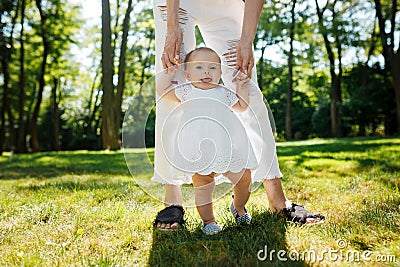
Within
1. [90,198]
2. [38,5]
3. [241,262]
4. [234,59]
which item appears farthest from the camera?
[38,5]

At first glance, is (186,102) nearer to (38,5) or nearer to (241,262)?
(241,262)

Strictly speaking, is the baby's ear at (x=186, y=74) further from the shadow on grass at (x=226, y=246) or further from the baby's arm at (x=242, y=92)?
the shadow on grass at (x=226, y=246)

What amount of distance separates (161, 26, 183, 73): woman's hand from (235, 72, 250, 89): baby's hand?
31 centimetres

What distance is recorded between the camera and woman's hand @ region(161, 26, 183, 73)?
2234mm

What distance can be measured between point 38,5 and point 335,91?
12709mm

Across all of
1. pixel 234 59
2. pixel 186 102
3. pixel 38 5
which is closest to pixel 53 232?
pixel 186 102

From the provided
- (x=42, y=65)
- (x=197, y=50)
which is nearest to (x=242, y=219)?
(x=197, y=50)

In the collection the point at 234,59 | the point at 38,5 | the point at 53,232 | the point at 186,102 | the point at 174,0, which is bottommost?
the point at 53,232

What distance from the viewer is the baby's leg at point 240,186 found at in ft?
6.95

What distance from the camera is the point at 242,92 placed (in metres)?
2.21

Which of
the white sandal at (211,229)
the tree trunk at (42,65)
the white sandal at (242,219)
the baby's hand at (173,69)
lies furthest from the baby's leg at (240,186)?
the tree trunk at (42,65)

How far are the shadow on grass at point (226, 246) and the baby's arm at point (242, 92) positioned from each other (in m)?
0.59

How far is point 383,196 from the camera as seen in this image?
9.29 ft

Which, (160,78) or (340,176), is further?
(340,176)
